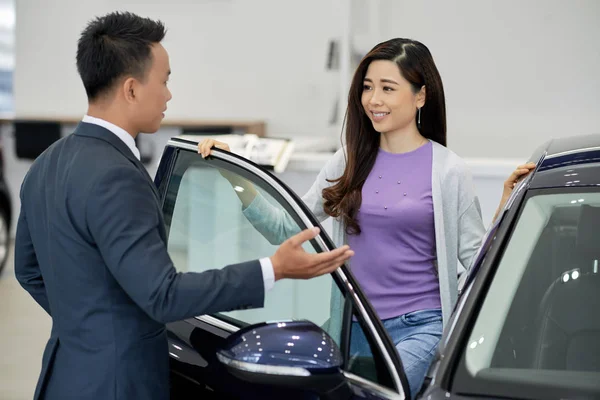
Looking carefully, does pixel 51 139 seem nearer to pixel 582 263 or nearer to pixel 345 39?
pixel 345 39

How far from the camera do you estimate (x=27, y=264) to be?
1.64m

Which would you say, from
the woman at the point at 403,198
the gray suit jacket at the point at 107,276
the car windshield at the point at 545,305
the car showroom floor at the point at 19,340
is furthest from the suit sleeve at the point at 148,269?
the car showroom floor at the point at 19,340

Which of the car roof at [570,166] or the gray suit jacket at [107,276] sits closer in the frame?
the gray suit jacket at [107,276]

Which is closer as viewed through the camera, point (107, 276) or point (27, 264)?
point (107, 276)

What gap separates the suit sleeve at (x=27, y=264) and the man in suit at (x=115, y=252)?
6cm

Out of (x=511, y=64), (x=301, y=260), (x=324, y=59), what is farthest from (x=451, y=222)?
(x=324, y=59)

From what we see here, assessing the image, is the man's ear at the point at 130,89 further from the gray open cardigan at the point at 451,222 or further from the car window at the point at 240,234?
the gray open cardigan at the point at 451,222

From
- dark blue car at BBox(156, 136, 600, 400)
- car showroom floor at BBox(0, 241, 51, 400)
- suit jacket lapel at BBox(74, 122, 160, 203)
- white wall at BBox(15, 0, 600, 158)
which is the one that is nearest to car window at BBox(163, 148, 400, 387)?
dark blue car at BBox(156, 136, 600, 400)

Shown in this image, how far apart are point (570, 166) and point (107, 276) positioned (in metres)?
0.97

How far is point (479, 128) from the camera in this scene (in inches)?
261

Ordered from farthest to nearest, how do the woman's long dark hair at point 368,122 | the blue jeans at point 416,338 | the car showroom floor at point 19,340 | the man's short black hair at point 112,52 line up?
1. the car showroom floor at point 19,340
2. the woman's long dark hair at point 368,122
3. the blue jeans at point 416,338
4. the man's short black hair at point 112,52

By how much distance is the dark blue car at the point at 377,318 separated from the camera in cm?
132

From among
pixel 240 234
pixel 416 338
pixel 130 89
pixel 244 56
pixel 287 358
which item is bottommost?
pixel 416 338

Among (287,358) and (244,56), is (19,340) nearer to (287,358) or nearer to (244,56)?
(244,56)
